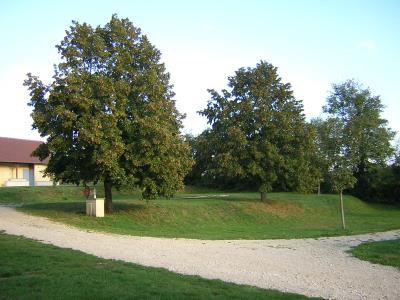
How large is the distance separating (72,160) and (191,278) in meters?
16.2

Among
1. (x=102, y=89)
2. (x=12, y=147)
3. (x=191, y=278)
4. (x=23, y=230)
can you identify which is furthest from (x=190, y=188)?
(x=191, y=278)

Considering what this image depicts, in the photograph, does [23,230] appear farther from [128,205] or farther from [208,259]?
[128,205]

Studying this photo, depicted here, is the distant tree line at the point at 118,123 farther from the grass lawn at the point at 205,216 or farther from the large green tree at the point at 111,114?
the grass lawn at the point at 205,216

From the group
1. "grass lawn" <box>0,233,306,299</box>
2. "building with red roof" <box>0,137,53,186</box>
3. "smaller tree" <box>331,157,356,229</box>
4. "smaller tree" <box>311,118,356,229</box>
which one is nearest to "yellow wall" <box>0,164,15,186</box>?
"building with red roof" <box>0,137,53,186</box>

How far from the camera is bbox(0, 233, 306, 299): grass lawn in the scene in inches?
303

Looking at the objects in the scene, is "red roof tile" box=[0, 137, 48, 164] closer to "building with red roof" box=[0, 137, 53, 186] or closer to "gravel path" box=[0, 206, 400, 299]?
"building with red roof" box=[0, 137, 53, 186]

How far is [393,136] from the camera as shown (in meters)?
63.4

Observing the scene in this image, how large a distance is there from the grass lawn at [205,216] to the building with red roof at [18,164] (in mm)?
13181

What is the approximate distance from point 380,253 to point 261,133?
78.0 feet

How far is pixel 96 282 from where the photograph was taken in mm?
8578

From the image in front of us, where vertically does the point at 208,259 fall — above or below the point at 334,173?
below

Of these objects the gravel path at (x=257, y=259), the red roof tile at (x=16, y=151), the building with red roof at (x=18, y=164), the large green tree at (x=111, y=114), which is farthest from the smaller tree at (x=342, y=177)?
the red roof tile at (x=16, y=151)

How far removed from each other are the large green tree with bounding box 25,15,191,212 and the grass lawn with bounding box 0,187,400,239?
224 cm

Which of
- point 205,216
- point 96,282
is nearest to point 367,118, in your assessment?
point 205,216
